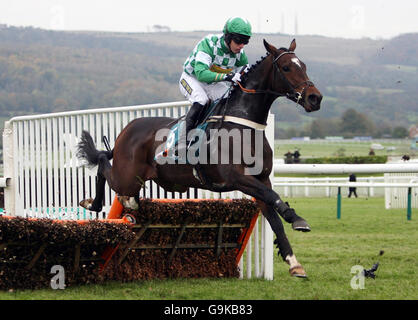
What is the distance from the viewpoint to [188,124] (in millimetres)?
5844

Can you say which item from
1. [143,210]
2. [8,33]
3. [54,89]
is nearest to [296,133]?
[54,89]

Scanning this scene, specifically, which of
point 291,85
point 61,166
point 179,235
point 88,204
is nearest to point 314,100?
point 291,85

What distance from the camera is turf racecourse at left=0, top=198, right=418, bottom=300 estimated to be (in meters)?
5.20

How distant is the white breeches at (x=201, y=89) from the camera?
5.95m

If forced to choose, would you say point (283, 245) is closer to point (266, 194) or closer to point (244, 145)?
point (266, 194)

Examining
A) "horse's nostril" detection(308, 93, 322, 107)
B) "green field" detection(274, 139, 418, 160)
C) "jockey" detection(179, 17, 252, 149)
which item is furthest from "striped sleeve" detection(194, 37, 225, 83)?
"green field" detection(274, 139, 418, 160)

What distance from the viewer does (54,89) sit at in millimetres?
85375

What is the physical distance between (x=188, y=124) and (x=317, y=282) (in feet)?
5.55

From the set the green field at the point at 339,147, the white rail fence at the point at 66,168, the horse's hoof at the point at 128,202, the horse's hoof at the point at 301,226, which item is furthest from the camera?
the green field at the point at 339,147

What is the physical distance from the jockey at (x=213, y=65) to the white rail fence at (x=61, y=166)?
30 cm

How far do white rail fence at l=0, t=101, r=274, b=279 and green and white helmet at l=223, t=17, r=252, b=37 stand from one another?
0.87 meters

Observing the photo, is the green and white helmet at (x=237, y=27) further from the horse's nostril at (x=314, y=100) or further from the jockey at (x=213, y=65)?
the horse's nostril at (x=314, y=100)

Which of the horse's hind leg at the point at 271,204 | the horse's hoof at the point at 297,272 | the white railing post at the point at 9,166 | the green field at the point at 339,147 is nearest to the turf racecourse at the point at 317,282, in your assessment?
the horse's hoof at the point at 297,272

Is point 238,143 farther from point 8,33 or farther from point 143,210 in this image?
point 8,33
